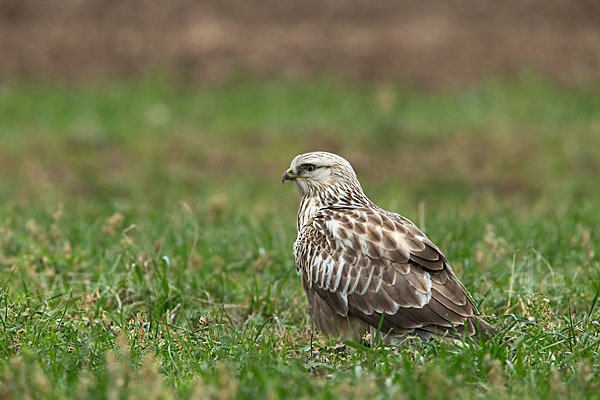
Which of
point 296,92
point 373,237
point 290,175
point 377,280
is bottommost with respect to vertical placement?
point 377,280

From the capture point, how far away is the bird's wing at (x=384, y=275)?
15.2ft

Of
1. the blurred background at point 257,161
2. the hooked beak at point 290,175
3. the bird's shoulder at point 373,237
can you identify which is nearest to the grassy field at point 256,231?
the blurred background at point 257,161

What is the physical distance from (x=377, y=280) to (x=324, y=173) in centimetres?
112

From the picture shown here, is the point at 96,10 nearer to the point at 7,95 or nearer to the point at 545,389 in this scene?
the point at 7,95

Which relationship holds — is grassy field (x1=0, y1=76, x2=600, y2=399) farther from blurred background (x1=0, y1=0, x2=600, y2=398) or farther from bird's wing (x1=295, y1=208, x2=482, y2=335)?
bird's wing (x1=295, y1=208, x2=482, y2=335)

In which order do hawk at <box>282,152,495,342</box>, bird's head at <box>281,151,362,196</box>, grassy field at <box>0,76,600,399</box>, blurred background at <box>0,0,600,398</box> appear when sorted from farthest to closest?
bird's head at <box>281,151,362,196</box>
blurred background at <box>0,0,600,398</box>
hawk at <box>282,152,495,342</box>
grassy field at <box>0,76,600,399</box>

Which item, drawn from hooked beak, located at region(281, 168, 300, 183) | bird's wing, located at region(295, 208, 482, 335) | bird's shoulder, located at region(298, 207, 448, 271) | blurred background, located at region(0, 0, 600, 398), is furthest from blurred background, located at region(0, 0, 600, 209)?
bird's wing, located at region(295, 208, 482, 335)

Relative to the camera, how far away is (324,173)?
221 inches

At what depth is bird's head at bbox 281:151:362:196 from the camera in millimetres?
5609

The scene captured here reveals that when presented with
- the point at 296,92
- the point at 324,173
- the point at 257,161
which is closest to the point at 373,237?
the point at 324,173

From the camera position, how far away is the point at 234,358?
4.31 m

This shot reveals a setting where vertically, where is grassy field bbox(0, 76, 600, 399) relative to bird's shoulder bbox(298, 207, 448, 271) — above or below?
below

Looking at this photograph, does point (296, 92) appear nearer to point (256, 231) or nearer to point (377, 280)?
point (256, 231)

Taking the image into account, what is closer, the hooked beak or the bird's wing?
the bird's wing
